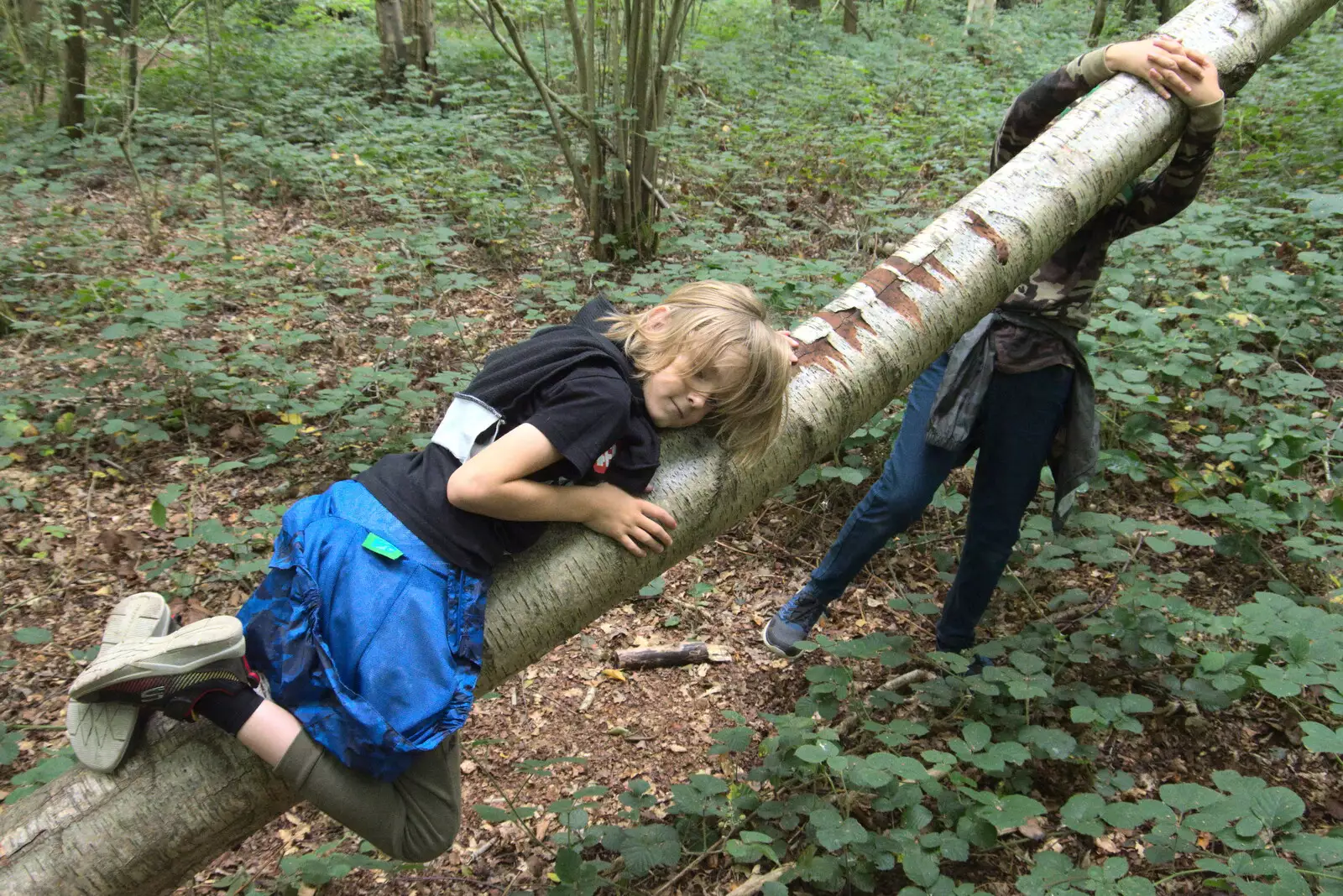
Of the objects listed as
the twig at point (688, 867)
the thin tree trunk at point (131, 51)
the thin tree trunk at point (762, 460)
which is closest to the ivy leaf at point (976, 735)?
the twig at point (688, 867)

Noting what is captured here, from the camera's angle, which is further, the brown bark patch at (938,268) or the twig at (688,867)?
the twig at (688,867)

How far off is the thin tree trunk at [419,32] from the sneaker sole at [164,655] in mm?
→ 9185

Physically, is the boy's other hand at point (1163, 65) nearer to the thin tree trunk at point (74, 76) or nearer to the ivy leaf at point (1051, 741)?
the ivy leaf at point (1051, 741)

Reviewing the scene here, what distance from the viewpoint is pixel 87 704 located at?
53.6 inches

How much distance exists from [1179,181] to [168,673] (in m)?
2.67

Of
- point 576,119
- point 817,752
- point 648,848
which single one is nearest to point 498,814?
point 648,848

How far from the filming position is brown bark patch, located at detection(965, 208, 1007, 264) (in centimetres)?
192

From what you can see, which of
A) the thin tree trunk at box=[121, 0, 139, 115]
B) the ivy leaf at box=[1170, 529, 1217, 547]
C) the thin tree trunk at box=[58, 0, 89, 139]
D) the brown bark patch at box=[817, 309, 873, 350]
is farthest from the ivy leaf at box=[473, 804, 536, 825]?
the thin tree trunk at box=[58, 0, 89, 139]

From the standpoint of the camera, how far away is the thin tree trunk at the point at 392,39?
29.3 feet

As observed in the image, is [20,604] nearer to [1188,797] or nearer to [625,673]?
[625,673]

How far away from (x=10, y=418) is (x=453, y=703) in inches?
149

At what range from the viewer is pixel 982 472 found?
8.57 ft

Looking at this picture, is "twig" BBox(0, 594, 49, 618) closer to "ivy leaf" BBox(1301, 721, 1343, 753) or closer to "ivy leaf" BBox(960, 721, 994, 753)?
"ivy leaf" BBox(960, 721, 994, 753)

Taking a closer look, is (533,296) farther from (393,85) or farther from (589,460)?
(393,85)
